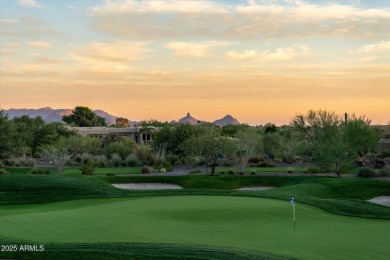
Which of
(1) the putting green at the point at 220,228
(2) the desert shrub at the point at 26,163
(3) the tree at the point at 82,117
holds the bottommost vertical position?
(1) the putting green at the point at 220,228

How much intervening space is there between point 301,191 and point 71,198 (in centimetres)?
1737

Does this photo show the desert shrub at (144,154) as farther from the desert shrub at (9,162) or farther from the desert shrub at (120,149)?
the desert shrub at (9,162)

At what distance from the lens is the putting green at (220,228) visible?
2017 centimetres

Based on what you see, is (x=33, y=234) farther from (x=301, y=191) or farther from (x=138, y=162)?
(x=138, y=162)

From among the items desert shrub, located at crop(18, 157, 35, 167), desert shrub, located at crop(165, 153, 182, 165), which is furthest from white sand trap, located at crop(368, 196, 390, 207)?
desert shrub, located at crop(18, 157, 35, 167)

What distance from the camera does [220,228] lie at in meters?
24.2

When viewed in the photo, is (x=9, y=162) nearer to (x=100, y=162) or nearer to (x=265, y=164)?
(x=100, y=162)

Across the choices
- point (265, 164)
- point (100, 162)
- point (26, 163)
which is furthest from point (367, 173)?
point (26, 163)

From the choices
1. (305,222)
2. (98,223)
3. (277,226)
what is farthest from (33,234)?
(305,222)

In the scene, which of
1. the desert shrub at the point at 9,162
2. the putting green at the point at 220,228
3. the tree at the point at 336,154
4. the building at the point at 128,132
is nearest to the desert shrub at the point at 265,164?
the tree at the point at 336,154

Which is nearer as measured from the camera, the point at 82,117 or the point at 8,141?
the point at 8,141

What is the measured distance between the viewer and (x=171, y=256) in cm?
1720

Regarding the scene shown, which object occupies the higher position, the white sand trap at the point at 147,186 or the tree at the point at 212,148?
the tree at the point at 212,148

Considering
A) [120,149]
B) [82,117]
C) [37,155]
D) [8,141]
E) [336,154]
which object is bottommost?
[37,155]
